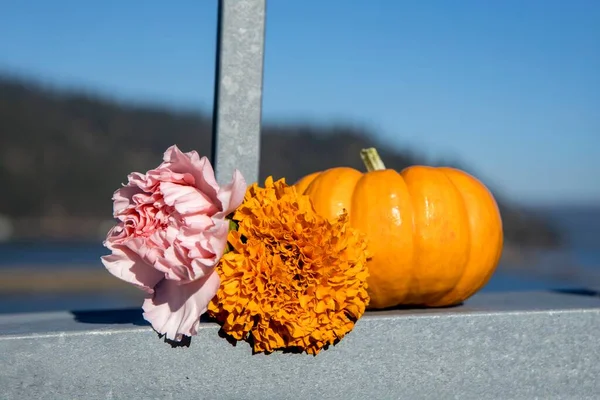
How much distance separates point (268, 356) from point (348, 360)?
17 cm

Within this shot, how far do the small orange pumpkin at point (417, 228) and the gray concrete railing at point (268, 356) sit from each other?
7 cm

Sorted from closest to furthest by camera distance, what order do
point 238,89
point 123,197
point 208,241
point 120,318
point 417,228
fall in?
point 208,241
point 123,197
point 120,318
point 417,228
point 238,89

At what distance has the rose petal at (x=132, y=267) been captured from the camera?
136cm

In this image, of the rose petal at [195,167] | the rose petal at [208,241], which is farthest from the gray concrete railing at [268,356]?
the rose petal at [195,167]

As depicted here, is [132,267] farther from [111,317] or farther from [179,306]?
[111,317]

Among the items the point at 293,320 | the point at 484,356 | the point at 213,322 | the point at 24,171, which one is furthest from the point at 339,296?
the point at 24,171

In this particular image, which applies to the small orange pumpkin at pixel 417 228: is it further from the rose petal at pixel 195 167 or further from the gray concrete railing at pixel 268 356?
the rose petal at pixel 195 167

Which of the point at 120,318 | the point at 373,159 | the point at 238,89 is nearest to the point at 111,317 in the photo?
the point at 120,318

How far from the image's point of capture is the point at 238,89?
1814 mm

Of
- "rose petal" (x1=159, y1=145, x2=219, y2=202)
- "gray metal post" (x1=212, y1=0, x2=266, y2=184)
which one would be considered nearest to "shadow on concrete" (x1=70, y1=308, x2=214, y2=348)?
"rose petal" (x1=159, y1=145, x2=219, y2=202)

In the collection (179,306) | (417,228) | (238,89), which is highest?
(238,89)

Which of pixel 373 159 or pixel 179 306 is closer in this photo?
pixel 179 306

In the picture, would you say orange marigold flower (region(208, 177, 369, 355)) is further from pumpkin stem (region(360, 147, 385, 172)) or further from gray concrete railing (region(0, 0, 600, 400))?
pumpkin stem (region(360, 147, 385, 172))

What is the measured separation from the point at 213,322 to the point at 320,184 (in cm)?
48
